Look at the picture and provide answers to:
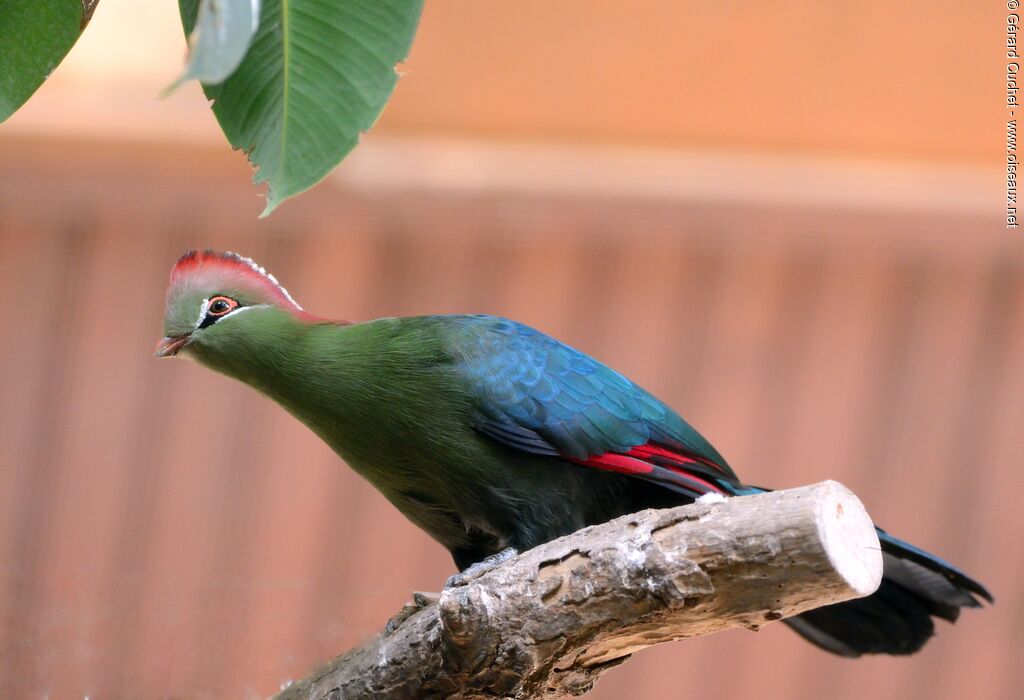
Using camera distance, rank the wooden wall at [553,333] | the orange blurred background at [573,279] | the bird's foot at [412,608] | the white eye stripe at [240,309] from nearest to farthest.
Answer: the bird's foot at [412,608], the white eye stripe at [240,309], the orange blurred background at [573,279], the wooden wall at [553,333]

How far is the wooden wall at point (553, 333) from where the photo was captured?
441cm

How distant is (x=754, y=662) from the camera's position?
4.53 m

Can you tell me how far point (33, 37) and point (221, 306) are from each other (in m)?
0.72

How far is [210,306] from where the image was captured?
2146 millimetres

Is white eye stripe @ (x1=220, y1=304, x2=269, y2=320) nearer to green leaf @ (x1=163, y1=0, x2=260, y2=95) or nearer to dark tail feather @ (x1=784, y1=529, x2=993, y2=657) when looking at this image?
green leaf @ (x1=163, y1=0, x2=260, y2=95)

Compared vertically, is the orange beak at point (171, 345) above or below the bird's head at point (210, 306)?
below

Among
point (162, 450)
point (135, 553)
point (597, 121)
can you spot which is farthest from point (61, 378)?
point (597, 121)

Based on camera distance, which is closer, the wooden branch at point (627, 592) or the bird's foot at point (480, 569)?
the wooden branch at point (627, 592)

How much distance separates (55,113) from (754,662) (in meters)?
3.56

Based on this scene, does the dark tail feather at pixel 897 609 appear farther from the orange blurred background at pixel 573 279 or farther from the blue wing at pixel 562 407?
the orange blurred background at pixel 573 279

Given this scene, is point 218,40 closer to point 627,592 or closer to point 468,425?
point 627,592

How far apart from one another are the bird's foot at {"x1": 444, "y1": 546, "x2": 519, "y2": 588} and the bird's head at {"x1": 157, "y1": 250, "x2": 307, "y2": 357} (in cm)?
62

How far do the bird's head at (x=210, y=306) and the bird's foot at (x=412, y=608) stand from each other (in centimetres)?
59

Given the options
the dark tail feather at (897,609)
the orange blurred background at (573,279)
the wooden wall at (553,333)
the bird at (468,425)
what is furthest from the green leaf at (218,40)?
the wooden wall at (553,333)
